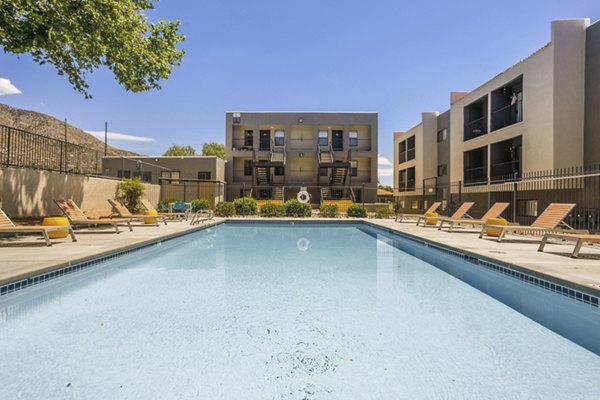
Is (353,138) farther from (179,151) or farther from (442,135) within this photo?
(179,151)

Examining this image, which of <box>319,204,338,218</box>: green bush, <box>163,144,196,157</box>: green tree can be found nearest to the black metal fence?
<box>319,204,338,218</box>: green bush

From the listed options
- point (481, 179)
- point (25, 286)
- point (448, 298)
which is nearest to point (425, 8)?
point (481, 179)

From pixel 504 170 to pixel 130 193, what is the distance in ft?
61.6

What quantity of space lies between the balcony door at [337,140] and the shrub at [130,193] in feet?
60.8

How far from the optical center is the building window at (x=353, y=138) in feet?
97.8

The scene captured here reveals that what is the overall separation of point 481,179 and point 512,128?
13.2 ft

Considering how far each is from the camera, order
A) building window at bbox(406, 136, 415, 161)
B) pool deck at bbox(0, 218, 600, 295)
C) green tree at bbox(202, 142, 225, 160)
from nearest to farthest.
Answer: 1. pool deck at bbox(0, 218, 600, 295)
2. building window at bbox(406, 136, 415, 161)
3. green tree at bbox(202, 142, 225, 160)

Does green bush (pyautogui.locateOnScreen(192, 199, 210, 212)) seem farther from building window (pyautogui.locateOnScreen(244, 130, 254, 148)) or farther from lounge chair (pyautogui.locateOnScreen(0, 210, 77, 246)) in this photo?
building window (pyautogui.locateOnScreen(244, 130, 254, 148))

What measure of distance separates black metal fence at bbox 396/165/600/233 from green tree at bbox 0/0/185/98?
40.2 ft

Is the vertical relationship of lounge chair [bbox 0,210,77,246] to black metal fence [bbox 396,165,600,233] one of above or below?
below

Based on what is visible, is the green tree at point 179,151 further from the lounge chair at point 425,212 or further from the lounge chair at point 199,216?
the lounge chair at point 425,212

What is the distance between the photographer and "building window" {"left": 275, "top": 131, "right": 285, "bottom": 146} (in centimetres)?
2988

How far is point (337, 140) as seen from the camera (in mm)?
30062

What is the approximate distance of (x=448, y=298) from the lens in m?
4.73
